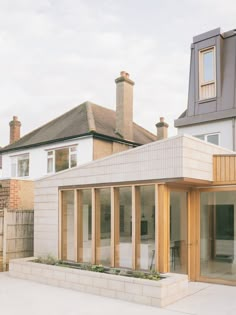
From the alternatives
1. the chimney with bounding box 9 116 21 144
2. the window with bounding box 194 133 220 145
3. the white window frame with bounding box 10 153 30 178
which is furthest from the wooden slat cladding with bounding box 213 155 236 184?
the chimney with bounding box 9 116 21 144

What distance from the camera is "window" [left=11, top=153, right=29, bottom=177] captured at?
18803 mm

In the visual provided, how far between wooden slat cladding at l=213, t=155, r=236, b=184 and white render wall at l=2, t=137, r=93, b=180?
7905mm

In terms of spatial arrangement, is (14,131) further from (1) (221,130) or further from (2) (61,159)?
(1) (221,130)

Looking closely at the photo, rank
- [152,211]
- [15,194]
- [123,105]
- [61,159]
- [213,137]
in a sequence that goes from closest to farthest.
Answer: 1. [152,211]
2. [213,137]
3. [15,194]
4. [61,159]
5. [123,105]

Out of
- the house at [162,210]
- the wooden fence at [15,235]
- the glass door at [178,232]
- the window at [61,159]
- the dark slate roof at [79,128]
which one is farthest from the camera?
the dark slate roof at [79,128]

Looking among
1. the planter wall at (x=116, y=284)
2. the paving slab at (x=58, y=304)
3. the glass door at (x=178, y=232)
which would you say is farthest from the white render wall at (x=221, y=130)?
the paving slab at (x=58, y=304)

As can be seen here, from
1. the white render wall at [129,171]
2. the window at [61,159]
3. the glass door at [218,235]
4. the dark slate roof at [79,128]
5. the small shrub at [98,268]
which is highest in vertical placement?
the dark slate roof at [79,128]

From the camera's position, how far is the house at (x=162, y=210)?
25.9ft

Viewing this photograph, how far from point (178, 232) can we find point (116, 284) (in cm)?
198

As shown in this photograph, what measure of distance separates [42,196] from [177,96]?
11270 millimetres

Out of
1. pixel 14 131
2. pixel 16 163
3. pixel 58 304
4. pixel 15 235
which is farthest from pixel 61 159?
pixel 58 304

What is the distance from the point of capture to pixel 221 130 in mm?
11938

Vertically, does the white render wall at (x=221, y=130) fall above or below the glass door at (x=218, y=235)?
above

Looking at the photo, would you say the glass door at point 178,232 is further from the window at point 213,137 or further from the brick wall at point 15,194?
the brick wall at point 15,194
